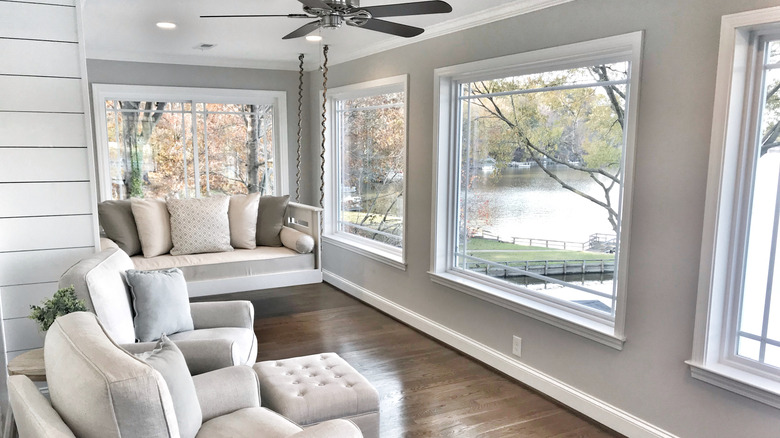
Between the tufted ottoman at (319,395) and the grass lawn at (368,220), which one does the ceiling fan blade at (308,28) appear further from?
the grass lawn at (368,220)

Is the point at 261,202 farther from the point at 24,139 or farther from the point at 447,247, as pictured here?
the point at 24,139

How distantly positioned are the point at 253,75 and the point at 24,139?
337 centimetres

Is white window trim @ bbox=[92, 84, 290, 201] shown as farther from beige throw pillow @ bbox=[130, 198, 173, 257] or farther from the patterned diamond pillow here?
the patterned diamond pillow

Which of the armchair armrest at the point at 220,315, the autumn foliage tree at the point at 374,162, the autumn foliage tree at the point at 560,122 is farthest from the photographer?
the autumn foliage tree at the point at 374,162

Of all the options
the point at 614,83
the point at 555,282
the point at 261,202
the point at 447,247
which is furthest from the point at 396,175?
the point at 614,83

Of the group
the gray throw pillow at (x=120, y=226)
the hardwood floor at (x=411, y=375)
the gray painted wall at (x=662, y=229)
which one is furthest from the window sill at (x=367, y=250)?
the gray throw pillow at (x=120, y=226)

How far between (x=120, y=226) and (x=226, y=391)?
2865 mm

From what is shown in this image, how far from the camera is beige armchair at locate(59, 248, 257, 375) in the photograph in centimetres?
225

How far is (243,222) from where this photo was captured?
4770 mm

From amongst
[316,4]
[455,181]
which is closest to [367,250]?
[455,181]

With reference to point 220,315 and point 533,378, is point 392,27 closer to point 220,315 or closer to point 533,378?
point 220,315

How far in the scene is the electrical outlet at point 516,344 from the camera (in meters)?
3.34

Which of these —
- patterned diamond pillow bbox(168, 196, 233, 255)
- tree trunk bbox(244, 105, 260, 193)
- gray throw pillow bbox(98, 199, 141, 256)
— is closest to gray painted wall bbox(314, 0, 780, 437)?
patterned diamond pillow bbox(168, 196, 233, 255)

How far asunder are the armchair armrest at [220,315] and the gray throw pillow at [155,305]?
152 mm
